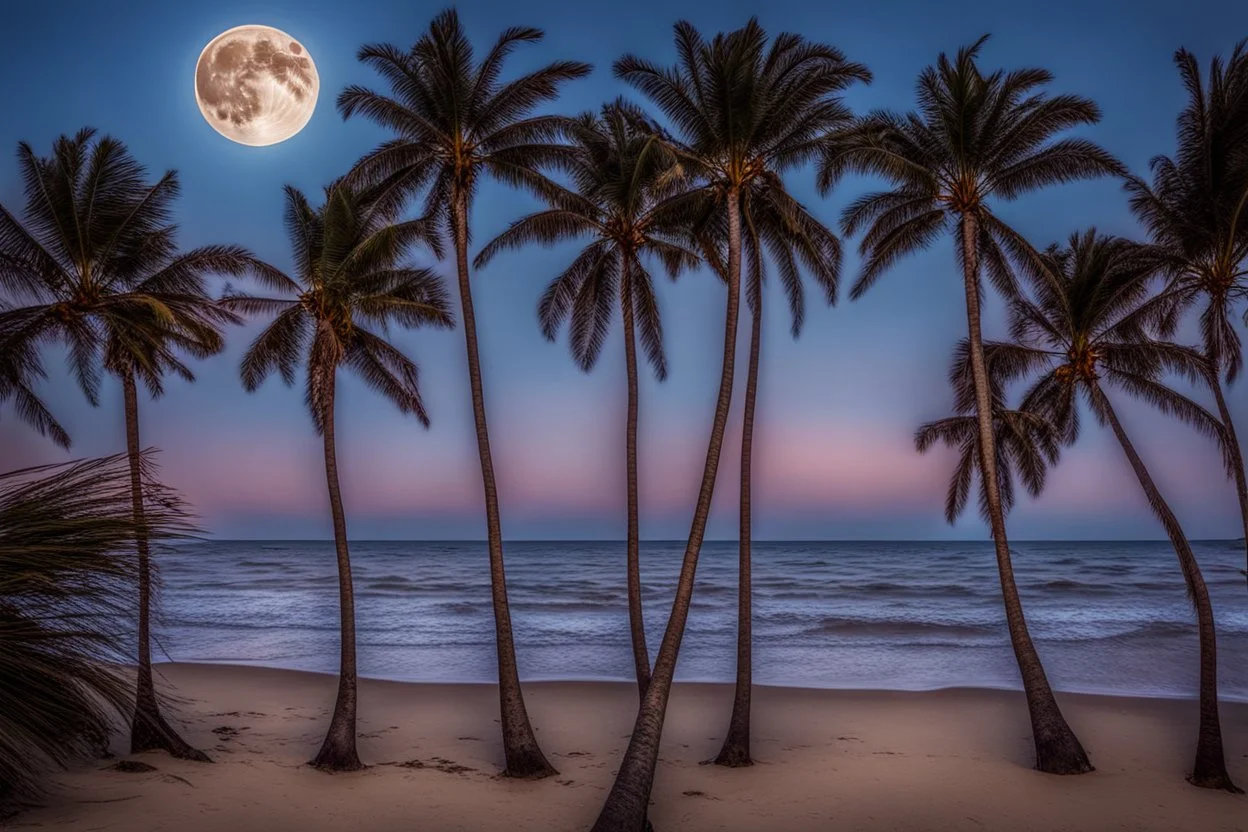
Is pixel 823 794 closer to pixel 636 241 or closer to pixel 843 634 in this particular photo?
pixel 636 241

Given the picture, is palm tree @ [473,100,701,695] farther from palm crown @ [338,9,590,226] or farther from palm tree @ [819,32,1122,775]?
palm tree @ [819,32,1122,775]

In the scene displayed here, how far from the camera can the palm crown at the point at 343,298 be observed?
13.4 metres

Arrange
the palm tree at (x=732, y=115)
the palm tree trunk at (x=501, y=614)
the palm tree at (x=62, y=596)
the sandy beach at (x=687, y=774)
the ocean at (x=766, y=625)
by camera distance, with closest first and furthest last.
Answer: the palm tree at (x=62, y=596) → the sandy beach at (x=687, y=774) → the palm tree at (x=732, y=115) → the palm tree trunk at (x=501, y=614) → the ocean at (x=766, y=625)

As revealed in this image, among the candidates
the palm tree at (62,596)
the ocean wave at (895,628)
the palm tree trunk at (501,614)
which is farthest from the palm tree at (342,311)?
the ocean wave at (895,628)

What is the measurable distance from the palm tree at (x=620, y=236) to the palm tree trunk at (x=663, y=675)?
4.88 feet

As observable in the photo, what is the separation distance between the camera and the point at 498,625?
44.5 ft

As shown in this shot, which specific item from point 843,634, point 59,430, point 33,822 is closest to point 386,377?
point 59,430

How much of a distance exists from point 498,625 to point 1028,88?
13.0 meters

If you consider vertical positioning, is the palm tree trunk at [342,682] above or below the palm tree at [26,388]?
below

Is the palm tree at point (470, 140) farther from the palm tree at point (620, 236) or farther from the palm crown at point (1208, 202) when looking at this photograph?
the palm crown at point (1208, 202)

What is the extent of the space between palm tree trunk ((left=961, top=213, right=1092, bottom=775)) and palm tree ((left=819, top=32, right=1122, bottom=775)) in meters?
0.02

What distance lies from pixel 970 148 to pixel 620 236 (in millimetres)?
6166

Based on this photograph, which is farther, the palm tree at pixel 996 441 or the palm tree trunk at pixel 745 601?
the palm tree at pixel 996 441

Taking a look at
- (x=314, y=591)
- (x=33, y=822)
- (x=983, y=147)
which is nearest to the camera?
(x=33, y=822)
